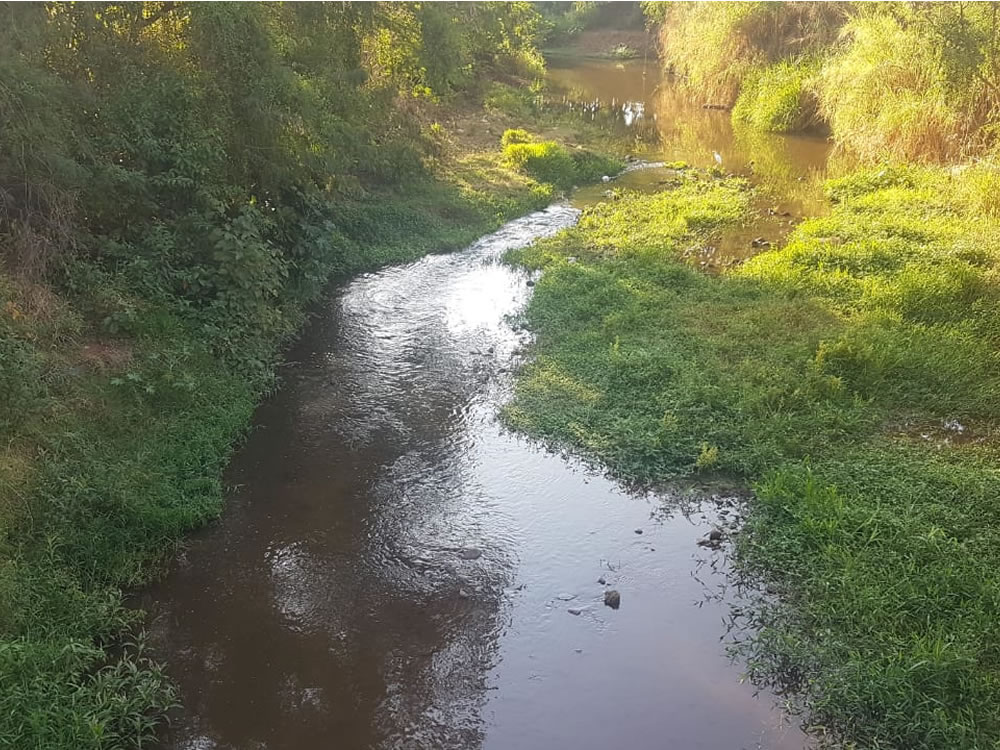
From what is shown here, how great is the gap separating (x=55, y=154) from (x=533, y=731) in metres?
7.53

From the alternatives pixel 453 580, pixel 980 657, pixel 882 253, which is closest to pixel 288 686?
pixel 453 580

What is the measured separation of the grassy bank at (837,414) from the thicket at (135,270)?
143 inches

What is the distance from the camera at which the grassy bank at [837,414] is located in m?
5.18

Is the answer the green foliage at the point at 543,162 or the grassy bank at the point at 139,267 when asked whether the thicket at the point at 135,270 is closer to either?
the grassy bank at the point at 139,267

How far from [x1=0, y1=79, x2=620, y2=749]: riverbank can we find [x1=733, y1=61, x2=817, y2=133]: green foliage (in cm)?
1665

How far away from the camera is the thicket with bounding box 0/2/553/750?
556 centimetres

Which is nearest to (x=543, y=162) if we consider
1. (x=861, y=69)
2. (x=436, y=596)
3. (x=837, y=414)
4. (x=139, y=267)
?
(x=861, y=69)

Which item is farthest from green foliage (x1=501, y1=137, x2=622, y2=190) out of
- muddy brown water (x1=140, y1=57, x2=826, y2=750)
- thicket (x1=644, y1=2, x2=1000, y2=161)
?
muddy brown water (x1=140, y1=57, x2=826, y2=750)

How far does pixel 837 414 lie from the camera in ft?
25.4

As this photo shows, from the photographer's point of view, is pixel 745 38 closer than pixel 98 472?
No

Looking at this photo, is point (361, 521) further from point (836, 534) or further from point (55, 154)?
point (55, 154)

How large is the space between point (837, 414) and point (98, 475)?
7.28 m

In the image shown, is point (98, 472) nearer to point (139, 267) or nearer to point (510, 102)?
point (139, 267)

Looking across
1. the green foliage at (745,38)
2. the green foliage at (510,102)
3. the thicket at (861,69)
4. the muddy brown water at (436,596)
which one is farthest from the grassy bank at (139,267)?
the green foliage at (745,38)
